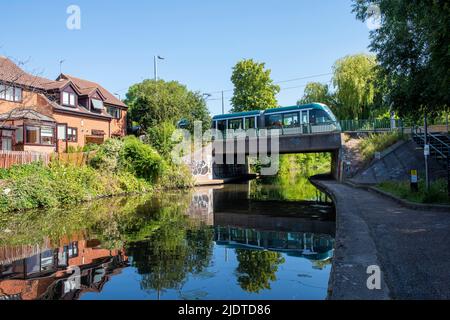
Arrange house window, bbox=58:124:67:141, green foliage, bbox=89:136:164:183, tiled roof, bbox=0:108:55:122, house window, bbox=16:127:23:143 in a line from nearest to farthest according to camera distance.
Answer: green foliage, bbox=89:136:164:183 < tiled roof, bbox=0:108:55:122 < house window, bbox=16:127:23:143 < house window, bbox=58:124:67:141

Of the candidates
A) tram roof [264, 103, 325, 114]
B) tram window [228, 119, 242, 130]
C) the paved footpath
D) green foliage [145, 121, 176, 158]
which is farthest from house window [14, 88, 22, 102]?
the paved footpath

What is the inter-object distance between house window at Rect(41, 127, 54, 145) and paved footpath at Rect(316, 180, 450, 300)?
91.5 ft

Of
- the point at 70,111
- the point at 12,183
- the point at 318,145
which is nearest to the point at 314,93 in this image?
the point at 318,145

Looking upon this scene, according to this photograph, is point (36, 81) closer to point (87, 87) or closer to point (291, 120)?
point (87, 87)

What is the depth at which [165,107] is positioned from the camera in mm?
39969

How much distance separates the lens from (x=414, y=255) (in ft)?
21.3

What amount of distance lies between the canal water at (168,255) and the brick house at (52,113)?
1549 cm

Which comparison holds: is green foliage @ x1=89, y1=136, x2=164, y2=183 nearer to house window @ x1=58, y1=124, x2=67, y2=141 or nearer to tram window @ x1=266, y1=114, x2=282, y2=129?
house window @ x1=58, y1=124, x2=67, y2=141

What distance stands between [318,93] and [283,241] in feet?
131

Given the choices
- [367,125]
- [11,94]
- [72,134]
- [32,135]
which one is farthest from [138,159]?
[367,125]

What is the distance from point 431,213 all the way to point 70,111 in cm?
3258

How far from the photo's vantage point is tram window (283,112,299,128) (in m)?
32.7

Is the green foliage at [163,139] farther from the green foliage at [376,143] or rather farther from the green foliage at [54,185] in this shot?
the green foliage at [376,143]

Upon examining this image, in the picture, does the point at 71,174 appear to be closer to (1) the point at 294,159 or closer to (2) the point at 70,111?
(2) the point at 70,111
